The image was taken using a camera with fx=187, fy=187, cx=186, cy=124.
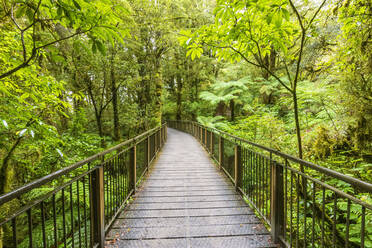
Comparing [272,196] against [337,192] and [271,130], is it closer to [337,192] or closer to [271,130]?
[337,192]

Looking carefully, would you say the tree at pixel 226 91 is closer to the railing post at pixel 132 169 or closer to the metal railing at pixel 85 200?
the metal railing at pixel 85 200

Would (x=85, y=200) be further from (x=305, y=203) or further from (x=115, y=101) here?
(x=115, y=101)

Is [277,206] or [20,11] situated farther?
[277,206]

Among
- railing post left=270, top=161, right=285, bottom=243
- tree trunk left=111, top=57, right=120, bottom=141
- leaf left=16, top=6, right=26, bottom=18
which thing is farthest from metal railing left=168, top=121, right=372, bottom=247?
tree trunk left=111, top=57, right=120, bottom=141

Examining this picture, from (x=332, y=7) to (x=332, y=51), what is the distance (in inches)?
33.2

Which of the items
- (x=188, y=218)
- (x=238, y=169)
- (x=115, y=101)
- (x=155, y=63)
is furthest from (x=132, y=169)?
(x=155, y=63)

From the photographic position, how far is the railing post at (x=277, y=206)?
97.7 inches

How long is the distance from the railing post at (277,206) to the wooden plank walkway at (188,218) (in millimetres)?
188

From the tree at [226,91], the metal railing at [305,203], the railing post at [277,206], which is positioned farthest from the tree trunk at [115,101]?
the railing post at [277,206]

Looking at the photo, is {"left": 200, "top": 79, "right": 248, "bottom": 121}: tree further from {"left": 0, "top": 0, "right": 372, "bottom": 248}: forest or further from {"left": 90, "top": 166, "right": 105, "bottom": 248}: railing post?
{"left": 90, "top": 166, "right": 105, "bottom": 248}: railing post

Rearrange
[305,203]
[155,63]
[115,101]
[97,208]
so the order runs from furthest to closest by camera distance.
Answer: [155,63] → [115,101] → [97,208] → [305,203]

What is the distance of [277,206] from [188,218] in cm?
139

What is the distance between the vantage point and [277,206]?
2.50 meters

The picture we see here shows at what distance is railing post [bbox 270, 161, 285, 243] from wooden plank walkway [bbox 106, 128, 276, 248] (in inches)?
7.4
